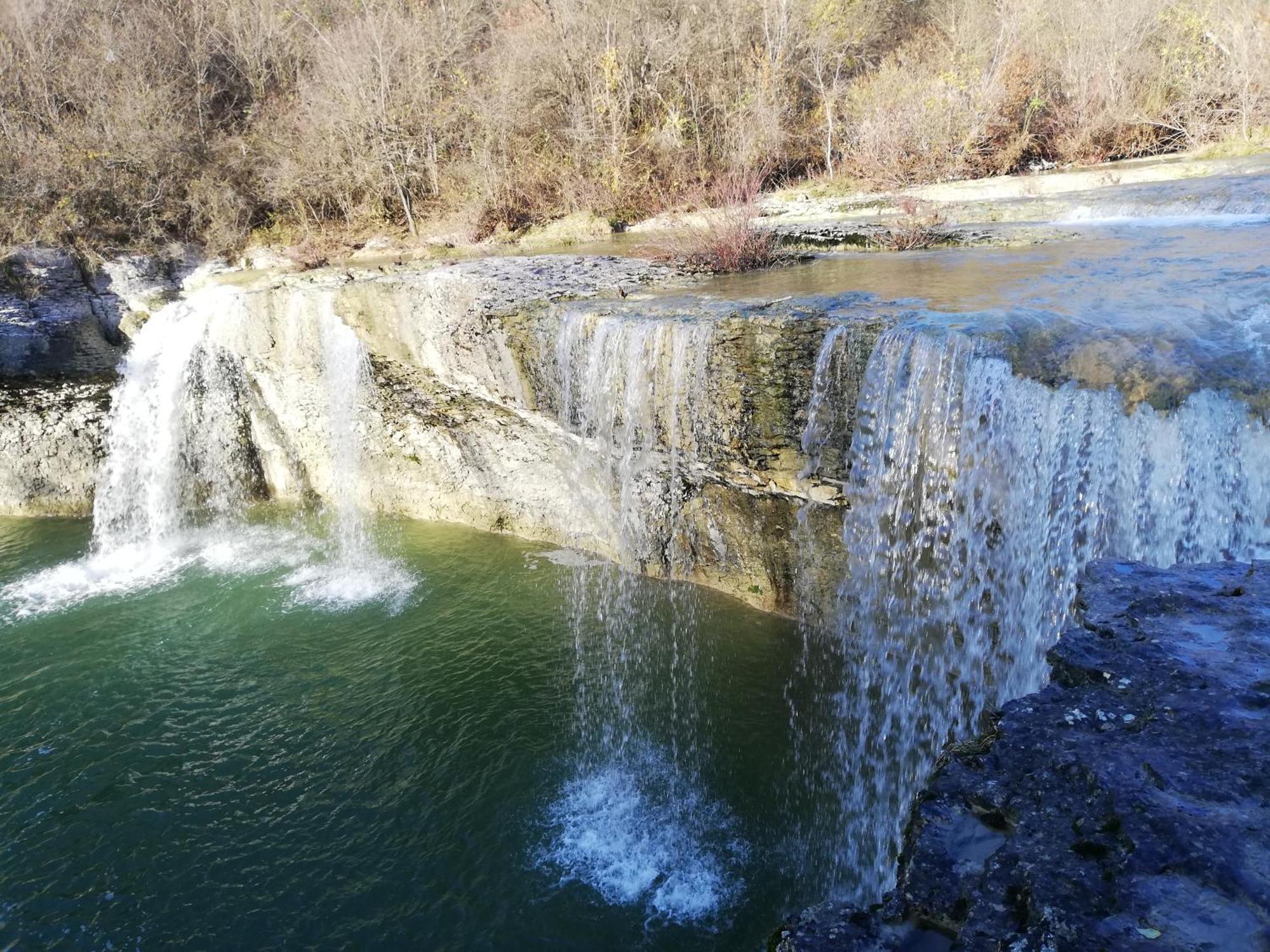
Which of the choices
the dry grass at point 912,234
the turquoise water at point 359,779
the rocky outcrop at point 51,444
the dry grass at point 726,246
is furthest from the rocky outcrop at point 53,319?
the dry grass at point 912,234

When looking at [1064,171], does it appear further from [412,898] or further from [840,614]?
[412,898]

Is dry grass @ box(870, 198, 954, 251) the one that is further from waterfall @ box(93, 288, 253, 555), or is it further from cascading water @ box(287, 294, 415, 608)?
waterfall @ box(93, 288, 253, 555)

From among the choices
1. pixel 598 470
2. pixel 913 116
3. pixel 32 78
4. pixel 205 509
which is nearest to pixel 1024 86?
pixel 913 116

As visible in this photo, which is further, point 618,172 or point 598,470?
point 618,172

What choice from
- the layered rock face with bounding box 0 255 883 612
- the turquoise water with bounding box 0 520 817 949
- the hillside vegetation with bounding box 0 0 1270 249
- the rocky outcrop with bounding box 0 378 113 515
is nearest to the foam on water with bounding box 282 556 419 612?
the turquoise water with bounding box 0 520 817 949

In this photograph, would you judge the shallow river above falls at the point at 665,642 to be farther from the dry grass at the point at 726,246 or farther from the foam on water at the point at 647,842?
the dry grass at the point at 726,246

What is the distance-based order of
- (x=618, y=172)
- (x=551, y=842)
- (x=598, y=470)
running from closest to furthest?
(x=551, y=842) < (x=598, y=470) < (x=618, y=172)

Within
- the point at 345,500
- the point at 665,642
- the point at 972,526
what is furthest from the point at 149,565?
the point at 972,526

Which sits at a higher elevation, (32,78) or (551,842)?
(32,78)
